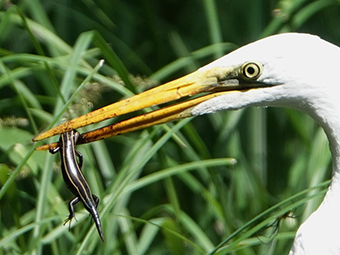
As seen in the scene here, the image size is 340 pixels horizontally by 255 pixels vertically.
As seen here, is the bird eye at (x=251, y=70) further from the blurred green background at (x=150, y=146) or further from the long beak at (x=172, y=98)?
the blurred green background at (x=150, y=146)

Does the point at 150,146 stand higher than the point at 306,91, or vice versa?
the point at 306,91

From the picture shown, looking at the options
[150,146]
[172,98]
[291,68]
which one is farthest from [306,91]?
[150,146]

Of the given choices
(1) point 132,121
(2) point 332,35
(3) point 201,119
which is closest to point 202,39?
(3) point 201,119

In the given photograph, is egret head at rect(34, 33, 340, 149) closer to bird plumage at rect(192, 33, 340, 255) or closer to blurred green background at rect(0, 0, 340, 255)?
bird plumage at rect(192, 33, 340, 255)

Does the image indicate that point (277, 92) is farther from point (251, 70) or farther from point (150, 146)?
point (150, 146)

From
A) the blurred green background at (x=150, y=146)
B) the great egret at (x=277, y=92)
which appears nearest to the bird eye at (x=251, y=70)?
the great egret at (x=277, y=92)

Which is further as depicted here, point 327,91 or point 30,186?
point 30,186

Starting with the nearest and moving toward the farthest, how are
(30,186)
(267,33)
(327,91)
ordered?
(327,91), (267,33), (30,186)

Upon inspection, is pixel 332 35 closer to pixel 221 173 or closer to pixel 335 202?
pixel 221 173
